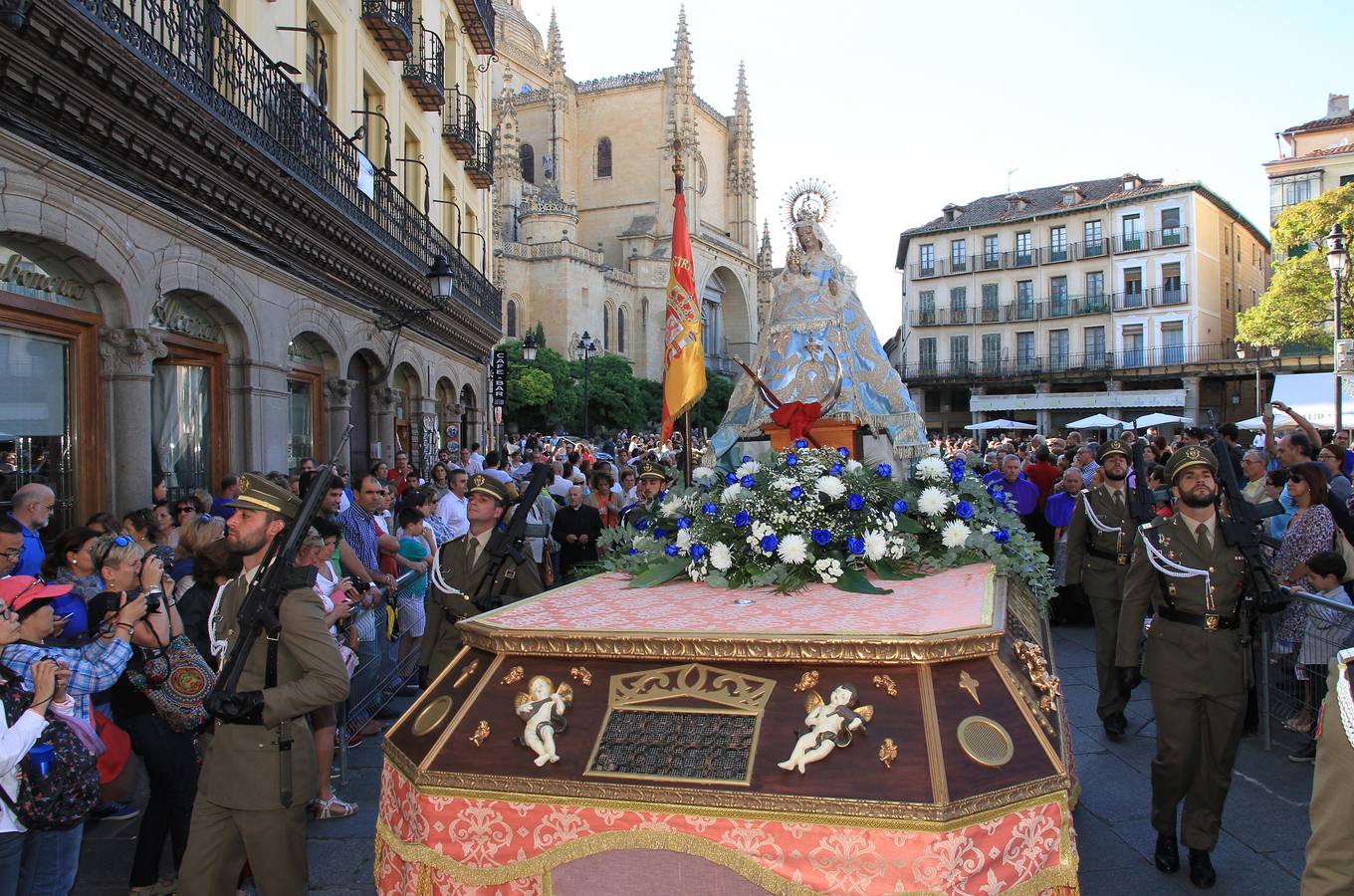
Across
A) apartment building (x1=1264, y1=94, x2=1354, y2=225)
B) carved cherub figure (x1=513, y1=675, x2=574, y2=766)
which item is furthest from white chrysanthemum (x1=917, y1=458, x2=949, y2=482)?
apartment building (x1=1264, y1=94, x2=1354, y2=225)

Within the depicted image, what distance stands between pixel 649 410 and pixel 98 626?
168ft

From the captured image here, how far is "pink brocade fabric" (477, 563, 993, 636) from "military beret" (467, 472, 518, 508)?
90 centimetres

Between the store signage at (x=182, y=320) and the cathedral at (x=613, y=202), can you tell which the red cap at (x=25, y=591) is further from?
the cathedral at (x=613, y=202)

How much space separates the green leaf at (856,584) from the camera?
4.08 metres

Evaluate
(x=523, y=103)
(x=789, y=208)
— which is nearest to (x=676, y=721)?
(x=789, y=208)

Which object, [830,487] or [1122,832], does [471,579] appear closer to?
[830,487]

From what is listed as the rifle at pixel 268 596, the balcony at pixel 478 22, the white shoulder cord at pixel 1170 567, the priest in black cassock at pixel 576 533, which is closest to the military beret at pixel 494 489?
the rifle at pixel 268 596

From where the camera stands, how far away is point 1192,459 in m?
4.42

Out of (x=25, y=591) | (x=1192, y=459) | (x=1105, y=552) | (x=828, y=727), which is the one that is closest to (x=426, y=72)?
(x=1105, y=552)

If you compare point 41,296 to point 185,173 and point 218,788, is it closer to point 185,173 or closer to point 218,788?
point 185,173

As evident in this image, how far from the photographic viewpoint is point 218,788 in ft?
11.1

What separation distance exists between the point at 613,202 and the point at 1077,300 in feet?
127

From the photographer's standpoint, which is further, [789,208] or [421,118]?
[421,118]

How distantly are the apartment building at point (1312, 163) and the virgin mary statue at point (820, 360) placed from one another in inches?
1538
